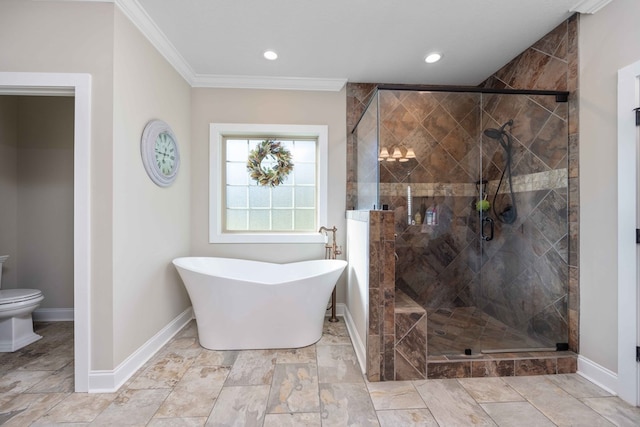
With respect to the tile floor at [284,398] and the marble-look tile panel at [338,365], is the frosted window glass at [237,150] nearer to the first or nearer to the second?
the tile floor at [284,398]

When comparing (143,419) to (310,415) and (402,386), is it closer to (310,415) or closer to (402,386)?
(310,415)

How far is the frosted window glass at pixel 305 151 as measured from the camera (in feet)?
10.3

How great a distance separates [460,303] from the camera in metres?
2.71

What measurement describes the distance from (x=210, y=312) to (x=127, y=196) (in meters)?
1.06

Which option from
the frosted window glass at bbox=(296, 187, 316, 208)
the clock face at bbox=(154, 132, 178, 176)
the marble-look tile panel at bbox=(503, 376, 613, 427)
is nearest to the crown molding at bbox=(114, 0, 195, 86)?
the clock face at bbox=(154, 132, 178, 176)

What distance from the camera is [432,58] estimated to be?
2531mm

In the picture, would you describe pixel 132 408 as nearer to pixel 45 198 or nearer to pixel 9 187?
pixel 45 198

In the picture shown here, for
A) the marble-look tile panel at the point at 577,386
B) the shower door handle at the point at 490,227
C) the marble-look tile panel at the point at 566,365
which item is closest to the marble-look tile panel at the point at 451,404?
the marble-look tile panel at the point at 577,386

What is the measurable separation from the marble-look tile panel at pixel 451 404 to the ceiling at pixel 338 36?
8.27 feet

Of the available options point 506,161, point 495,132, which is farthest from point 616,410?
point 495,132

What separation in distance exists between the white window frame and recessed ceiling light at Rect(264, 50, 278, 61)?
64 centimetres

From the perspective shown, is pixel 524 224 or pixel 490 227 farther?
pixel 490 227

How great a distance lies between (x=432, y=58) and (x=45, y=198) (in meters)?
3.97

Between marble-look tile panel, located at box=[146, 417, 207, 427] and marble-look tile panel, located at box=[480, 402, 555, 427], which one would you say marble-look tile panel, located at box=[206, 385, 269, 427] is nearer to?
marble-look tile panel, located at box=[146, 417, 207, 427]
